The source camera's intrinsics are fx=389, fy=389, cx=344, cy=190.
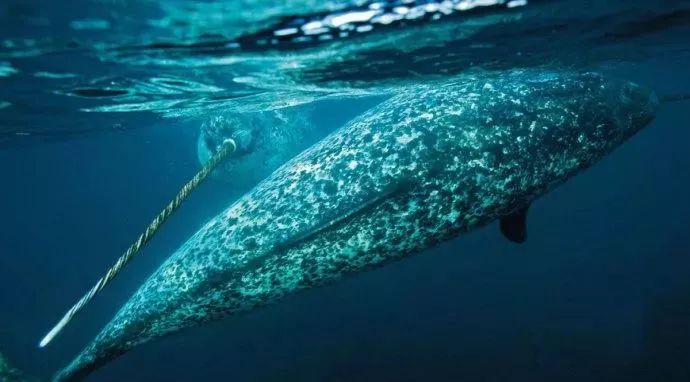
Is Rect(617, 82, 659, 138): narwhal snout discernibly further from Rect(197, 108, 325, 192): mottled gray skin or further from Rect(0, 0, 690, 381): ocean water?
Rect(197, 108, 325, 192): mottled gray skin

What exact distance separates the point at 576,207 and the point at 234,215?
23.4 metres

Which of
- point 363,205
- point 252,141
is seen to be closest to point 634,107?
point 363,205

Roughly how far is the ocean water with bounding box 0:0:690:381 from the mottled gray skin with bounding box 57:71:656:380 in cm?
196

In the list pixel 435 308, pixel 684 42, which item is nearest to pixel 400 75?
pixel 435 308

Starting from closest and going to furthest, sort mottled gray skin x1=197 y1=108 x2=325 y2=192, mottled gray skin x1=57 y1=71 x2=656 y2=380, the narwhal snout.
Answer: mottled gray skin x1=57 y1=71 x2=656 y2=380
the narwhal snout
mottled gray skin x1=197 y1=108 x2=325 y2=192

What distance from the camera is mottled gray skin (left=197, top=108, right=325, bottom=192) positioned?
1279 cm

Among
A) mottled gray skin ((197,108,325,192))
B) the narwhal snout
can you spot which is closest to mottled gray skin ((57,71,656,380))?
the narwhal snout

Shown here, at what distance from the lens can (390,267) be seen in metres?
16.6

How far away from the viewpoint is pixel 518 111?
4926 mm

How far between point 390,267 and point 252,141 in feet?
25.7

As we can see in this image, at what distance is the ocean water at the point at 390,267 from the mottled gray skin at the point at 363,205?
1.96 m

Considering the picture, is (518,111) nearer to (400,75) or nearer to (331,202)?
(331,202)

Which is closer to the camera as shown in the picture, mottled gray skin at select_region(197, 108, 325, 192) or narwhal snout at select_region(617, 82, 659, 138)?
narwhal snout at select_region(617, 82, 659, 138)

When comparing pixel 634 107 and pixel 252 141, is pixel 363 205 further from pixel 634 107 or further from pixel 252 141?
pixel 252 141
